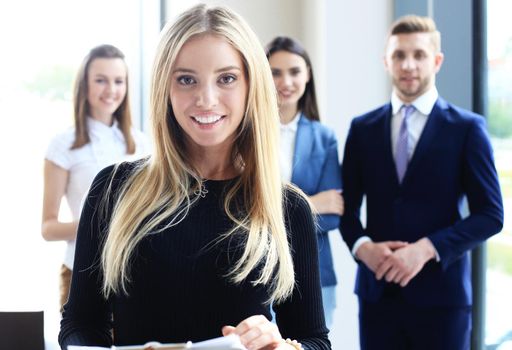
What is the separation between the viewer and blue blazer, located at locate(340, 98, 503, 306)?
2.78 meters

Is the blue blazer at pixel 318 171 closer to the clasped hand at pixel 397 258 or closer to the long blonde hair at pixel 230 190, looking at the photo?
the clasped hand at pixel 397 258

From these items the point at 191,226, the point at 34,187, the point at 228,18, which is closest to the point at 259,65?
the point at 228,18

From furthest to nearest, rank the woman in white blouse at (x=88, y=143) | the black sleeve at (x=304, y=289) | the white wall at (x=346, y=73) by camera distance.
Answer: the white wall at (x=346, y=73) < the woman in white blouse at (x=88, y=143) < the black sleeve at (x=304, y=289)

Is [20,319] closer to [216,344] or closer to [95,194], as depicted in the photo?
[95,194]

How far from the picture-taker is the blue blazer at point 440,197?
278 centimetres

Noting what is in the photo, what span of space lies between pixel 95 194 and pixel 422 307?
1658mm

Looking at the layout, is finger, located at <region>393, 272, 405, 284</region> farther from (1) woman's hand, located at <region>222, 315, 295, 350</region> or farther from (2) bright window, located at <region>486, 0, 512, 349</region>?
(1) woman's hand, located at <region>222, 315, 295, 350</region>

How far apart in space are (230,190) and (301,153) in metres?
1.48

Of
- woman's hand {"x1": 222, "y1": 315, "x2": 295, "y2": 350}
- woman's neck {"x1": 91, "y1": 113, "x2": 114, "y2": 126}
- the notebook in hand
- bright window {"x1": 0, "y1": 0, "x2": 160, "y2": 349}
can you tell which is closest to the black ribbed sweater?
woman's hand {"x1": 222, "y1": 315, "x2": 295, "y2": 350}

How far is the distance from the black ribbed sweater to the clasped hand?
49.4 inches

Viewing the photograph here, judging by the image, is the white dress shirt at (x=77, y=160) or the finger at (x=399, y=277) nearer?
the finger at (x=399, y=277)

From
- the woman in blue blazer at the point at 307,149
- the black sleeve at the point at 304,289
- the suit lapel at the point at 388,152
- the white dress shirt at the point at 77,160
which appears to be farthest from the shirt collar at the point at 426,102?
the black sleeve at the point at 304,289

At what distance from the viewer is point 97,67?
3.45 meters

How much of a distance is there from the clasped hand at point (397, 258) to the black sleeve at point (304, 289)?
3.99 feet
